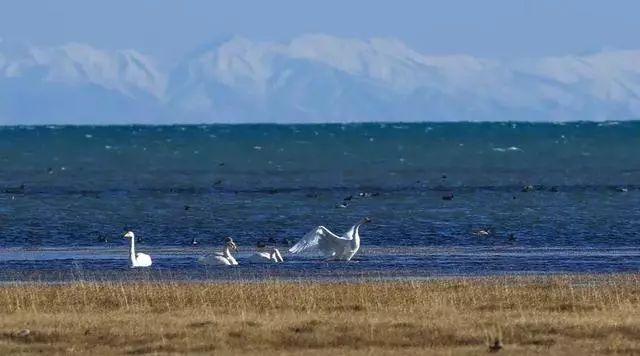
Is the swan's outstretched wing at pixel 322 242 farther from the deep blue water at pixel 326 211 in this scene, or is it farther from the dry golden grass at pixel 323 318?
the dry golden grass at pixel 323 318

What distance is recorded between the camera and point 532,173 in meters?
81.2

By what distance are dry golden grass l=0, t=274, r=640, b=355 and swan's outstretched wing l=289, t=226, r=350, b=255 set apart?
612 cm

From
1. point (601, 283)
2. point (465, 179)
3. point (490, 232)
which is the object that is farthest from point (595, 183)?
point (601, 283)

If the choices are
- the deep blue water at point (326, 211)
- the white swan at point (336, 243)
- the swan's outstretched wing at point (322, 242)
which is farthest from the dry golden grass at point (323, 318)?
the swan's outstretched wing at point (322, 242)

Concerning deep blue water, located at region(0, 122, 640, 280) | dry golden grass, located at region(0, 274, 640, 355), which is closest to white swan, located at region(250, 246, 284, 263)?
deep blue water, located at region(0, 122, 640, 280)

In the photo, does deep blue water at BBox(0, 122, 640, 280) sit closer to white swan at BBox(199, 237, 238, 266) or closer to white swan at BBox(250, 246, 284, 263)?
white swan at BBox(199, 237, 238, 266)

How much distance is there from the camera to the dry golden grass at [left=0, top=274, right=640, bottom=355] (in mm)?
19000

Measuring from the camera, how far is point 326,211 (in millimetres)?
53344

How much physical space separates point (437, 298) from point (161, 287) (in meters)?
4.40

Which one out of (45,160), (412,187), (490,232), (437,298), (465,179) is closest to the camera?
(437,298)

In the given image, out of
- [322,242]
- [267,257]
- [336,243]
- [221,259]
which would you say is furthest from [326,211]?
[221,259]

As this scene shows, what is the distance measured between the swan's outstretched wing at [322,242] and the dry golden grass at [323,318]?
241 inches

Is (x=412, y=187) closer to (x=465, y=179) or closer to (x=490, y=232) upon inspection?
(x=465, y=179)

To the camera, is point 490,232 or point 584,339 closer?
point 584,339
